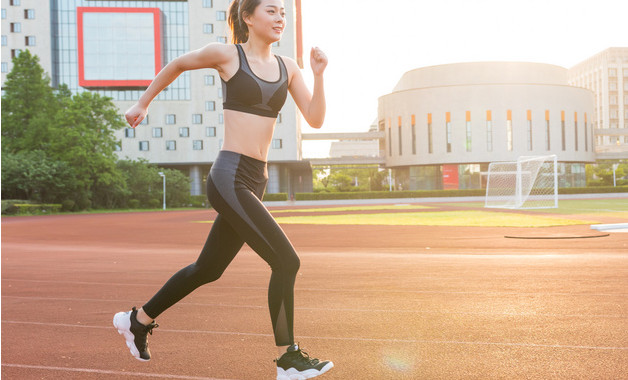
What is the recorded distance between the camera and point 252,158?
10.9 feet

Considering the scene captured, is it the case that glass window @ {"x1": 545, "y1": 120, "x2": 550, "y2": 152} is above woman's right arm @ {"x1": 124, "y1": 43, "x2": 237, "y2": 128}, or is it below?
above

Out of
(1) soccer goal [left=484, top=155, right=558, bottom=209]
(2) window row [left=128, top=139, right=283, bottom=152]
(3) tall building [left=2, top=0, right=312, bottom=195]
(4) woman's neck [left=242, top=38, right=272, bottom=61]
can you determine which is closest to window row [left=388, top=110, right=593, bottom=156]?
(3) tall building [left=2, top=0, right=312, bottom=195]

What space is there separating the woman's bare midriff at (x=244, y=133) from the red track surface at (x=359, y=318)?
1620 mm

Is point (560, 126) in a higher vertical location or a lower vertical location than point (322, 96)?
higher

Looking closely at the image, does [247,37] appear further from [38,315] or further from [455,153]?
[455,153]

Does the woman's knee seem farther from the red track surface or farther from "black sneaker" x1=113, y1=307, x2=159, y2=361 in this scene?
the red track surface

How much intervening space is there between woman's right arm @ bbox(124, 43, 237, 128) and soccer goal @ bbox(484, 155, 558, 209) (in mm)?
29498

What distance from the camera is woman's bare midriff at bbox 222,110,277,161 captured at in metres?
3.28

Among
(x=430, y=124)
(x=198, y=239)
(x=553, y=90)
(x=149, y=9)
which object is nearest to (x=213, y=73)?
(x=149, y=9)

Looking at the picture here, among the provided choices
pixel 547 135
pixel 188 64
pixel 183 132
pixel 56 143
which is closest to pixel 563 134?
pixel 547 135

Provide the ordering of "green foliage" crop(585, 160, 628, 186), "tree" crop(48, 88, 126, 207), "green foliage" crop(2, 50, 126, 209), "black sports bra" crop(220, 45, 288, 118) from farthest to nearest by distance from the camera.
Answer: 1. "green foliage" crop(585, 160, 628, 186)
2. "tree" crop(48, 88, 126, 207)
3. "green foliage" crop(2, 50, 126, 209)
4. "black sports bra" crop(220, 45, 288, 118)

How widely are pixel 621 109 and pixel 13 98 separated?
135 m

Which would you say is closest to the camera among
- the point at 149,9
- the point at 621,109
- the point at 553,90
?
the point at 149,9

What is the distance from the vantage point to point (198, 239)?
57.1ft
